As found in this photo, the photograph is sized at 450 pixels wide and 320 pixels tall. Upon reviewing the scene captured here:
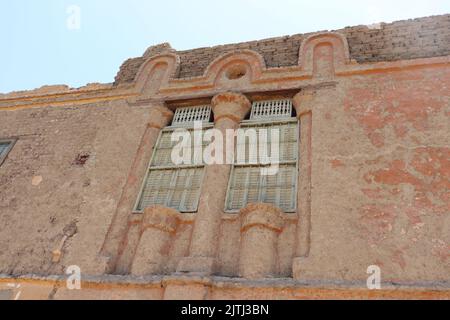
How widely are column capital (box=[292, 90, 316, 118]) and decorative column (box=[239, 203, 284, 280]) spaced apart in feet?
6.00

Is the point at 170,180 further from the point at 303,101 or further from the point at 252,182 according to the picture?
the point at 303,101

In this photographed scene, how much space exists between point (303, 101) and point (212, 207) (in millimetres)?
2228

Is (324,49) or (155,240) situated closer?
(155,240)

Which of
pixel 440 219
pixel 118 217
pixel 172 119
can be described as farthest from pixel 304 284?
pixel 172 119

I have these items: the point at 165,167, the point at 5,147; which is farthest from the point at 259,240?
the point at 5,147

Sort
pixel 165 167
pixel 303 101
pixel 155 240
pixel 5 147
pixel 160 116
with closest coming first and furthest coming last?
pixel 155 240 → pixel 165 167 → pixel 303 101 → pixel 160 116 → pixel 5 147

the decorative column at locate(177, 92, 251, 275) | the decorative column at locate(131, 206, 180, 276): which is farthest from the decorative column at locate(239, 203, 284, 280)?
the decorative column at locate(131, 206, 180, 276)

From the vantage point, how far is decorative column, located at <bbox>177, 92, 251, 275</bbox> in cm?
464

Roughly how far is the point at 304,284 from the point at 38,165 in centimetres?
480

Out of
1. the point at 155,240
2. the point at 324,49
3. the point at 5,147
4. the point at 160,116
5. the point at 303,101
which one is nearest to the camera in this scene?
the point at 155,240

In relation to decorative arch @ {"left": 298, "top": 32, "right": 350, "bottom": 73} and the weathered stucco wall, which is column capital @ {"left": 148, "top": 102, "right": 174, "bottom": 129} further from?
decorative arch @ {"left": 298, "top": 32, "right": 350, "bottom": 73}

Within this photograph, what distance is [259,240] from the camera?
4.63 m

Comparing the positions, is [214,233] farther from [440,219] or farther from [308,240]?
[440,219]
